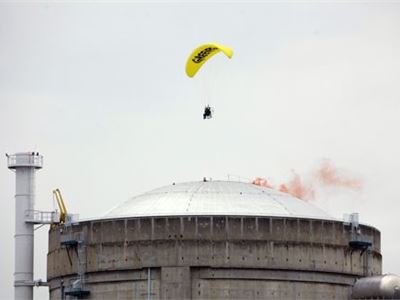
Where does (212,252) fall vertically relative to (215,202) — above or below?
below

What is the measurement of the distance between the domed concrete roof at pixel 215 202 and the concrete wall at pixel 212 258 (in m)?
1.23

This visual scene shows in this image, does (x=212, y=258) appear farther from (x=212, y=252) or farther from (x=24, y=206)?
(x=24, y=206)

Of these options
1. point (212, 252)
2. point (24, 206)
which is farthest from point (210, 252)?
point (24, 206)

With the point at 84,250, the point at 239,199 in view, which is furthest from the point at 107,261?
the point at 239,199

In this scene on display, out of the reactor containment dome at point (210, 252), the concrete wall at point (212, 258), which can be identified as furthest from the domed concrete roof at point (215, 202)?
the concrete wall at point (212, 258)

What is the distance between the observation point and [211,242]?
135375 millimetres

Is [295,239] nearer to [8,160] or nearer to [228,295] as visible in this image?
[228,295]

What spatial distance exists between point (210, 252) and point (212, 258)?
47 cm

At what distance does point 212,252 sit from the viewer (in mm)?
135375

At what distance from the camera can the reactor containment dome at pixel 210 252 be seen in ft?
444

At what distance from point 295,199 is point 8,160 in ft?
76.8

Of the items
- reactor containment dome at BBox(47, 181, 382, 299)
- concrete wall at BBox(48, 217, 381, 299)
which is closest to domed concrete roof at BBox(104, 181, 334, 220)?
reactor containment dome at BBox(47, 181, 382, 299)

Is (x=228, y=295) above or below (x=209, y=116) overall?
below

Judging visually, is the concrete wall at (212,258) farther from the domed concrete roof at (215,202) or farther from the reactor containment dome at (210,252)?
the domed concrete roof at (215,202)
